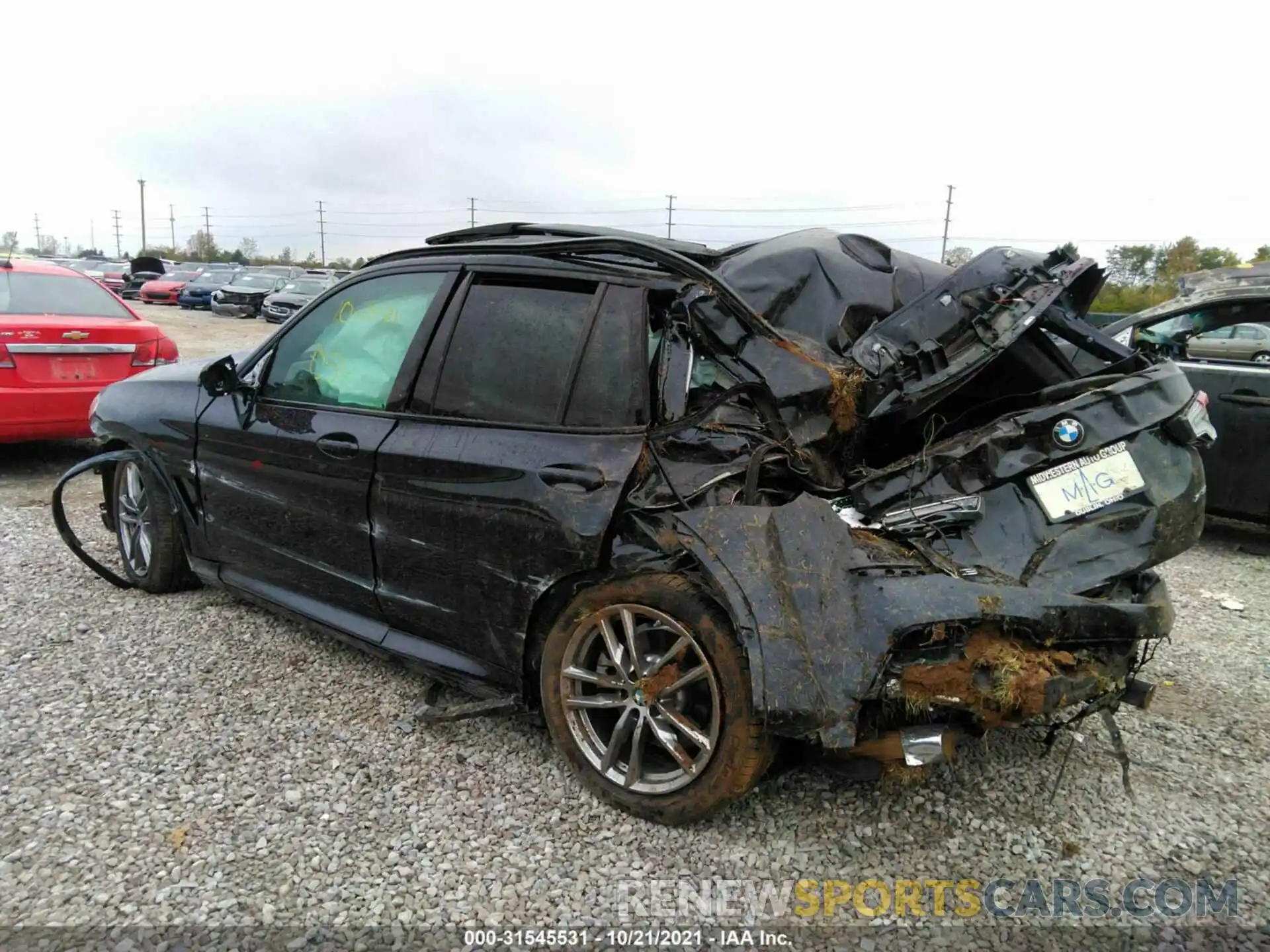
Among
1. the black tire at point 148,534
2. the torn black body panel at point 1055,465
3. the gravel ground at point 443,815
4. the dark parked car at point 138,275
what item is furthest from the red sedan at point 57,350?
the dark parked car at point 138,275

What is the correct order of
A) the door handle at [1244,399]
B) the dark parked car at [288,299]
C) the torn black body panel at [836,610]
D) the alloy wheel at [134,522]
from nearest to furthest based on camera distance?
1. the torn black body panel at [836,610]
2. the alloy wheel at [134,522]
3. the door handle at [1244,399]
4. the dark parked car at [288,299]

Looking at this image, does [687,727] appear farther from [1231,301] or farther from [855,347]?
[1231,301]

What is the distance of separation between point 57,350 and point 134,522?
2788mm

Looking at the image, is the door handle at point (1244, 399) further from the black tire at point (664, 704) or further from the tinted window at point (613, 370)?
the black tire at point (664, 704)

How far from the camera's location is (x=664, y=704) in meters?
2.60

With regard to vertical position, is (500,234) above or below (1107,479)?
above

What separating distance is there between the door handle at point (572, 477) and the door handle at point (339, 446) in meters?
0.93

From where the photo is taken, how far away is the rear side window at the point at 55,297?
6.50 m

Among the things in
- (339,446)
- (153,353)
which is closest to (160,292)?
(153,353)

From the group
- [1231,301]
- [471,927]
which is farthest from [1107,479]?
[1231,301]

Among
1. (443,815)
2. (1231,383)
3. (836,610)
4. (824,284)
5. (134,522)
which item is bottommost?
(443,815)

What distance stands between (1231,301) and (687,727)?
16.5 feet

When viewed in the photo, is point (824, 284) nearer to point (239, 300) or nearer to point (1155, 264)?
point (239, 300)

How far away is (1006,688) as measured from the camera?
2207mm
